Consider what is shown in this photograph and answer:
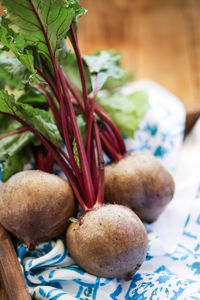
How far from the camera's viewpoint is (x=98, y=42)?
1532 mm

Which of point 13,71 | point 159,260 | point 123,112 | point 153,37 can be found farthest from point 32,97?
point 153,37

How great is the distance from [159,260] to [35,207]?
286 mm

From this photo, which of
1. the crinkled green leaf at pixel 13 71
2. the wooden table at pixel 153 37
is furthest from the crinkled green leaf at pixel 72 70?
the wooden table at pixel 153 37

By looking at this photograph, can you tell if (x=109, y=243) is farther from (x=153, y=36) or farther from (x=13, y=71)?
(x=153, y=36)

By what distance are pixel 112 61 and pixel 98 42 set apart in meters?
0.64

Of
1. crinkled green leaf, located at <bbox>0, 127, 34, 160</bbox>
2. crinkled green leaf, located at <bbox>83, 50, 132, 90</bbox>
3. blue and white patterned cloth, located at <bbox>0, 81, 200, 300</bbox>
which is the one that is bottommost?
blue and white patterned cloth, located at <bbox>0, 81, 200, 300</bbox>

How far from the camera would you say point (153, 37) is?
1599 mm

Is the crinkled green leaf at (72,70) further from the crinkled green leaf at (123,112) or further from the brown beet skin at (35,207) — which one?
the brown beet skin at (35,207)

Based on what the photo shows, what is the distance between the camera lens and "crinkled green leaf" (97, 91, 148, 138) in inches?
35.2

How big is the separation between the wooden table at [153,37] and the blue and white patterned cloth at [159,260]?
501 mm

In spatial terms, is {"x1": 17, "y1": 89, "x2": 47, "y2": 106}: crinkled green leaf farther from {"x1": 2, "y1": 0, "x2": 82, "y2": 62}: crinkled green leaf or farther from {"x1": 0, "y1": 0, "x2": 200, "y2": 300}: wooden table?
{"x1": 0, "y1": 0, "x2": 200, "y2": 300}: wooden table

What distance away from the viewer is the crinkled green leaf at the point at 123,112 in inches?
35.2

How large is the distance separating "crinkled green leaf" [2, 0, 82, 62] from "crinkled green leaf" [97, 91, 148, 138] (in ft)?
0.91

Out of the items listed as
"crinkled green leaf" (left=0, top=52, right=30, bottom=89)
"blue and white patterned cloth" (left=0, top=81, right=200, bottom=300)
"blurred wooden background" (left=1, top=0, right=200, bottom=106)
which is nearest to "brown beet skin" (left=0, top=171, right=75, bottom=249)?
"blue and white patterned cloth" (left=0, top=81, right=200, bottom=300)
